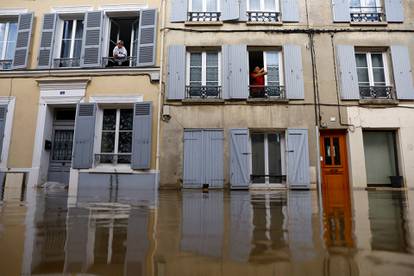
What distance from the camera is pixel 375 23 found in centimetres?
867

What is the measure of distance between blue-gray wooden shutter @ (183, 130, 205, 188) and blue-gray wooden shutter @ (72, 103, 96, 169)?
276cm

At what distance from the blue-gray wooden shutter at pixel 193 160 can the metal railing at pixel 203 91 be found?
3.90 ft

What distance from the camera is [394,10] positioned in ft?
28.6

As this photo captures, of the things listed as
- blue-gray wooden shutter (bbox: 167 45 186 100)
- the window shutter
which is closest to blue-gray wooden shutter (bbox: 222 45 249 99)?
blue-gray wooden shutter (bbox: 167 45 186 100)

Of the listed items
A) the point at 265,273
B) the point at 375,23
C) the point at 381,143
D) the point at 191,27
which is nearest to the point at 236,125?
the point at 191,27

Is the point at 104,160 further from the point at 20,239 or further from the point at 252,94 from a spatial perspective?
the point at 20,239

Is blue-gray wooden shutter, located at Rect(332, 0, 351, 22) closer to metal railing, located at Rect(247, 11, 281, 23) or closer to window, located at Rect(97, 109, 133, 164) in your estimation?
metal railing, located at Rect(247, 11, 281, 23)

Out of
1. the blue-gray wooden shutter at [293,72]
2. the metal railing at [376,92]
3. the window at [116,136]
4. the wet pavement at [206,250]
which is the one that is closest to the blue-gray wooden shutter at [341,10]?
the blue-gray wooden shutter at [293,72]

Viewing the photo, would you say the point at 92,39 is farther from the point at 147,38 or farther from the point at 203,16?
the point at 203,16

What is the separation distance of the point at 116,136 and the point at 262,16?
605 centimetres

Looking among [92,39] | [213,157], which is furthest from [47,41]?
[213,157]

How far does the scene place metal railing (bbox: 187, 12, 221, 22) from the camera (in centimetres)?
912

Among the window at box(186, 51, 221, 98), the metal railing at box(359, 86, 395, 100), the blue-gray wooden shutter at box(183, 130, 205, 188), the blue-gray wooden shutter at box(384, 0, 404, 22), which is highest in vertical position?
the blue-gray wooden shutter at box(384, 0, 404, 22)

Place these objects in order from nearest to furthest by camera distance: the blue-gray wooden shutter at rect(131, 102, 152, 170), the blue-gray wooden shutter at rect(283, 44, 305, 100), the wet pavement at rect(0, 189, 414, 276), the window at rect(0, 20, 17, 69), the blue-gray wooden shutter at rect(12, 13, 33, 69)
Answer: the wet pavement at rect(0, 189, 414, 276) < the blue-gray wooden shutter at rect(131, 102, 152, 170) < the blue-gray wooden shutter at rect(283, 44, 305, 100) < the blue-gray wooden shutter at rect(12, 13, 33, 69) < the window at rect(0, 20, 17, 69)
